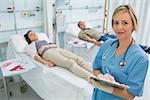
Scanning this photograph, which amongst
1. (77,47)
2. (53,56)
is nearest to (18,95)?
(53,56)

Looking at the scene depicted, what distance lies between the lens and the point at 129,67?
42.3 inches

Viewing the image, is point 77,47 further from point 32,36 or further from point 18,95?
point 18,95

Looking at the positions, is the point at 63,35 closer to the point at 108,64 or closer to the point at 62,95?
the point at 62,95

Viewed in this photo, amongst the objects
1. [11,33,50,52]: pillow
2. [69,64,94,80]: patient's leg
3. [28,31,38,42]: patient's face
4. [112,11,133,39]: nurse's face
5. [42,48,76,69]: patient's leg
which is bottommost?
[69,64,94,80]: patient's leg

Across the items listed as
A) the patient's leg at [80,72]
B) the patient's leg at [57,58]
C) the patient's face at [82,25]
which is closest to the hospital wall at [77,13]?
the patient's face at [82,25]

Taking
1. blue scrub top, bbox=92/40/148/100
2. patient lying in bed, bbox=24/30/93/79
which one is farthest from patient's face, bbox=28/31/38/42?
blue scrub top, bbox=92/40/148/100

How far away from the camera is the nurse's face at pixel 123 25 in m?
1.08

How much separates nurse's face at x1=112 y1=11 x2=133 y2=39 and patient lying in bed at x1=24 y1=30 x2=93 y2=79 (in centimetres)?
104

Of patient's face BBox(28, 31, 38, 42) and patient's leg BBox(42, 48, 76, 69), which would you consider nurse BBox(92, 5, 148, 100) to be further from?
patient's face BBox(28, 31, 38, 42)

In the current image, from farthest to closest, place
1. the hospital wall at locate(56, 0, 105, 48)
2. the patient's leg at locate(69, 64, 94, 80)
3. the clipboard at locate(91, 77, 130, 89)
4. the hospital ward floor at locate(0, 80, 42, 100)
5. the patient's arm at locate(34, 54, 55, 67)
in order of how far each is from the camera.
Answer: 1. the hospital wall at locate(56, 0, 105, 48)
2. the hospital ward floor at locate(0, 80, 42, 100)
3. the patient's arm at locate(34, 54, 55, 67)
4. the patient's leg at locate(69, 64, 94, 80)
5. the clipboard at locate(91, 77, 130, 89)

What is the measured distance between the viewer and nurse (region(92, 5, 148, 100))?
3.42ft

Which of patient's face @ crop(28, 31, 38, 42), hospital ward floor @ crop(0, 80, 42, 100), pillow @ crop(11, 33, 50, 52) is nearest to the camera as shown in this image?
hospital ward floor @ crop(0, 80, 42, 100)

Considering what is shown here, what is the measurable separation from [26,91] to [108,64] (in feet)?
6.51

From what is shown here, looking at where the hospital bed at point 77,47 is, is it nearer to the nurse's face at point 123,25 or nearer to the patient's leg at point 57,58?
the patient's leg at point 57,58
